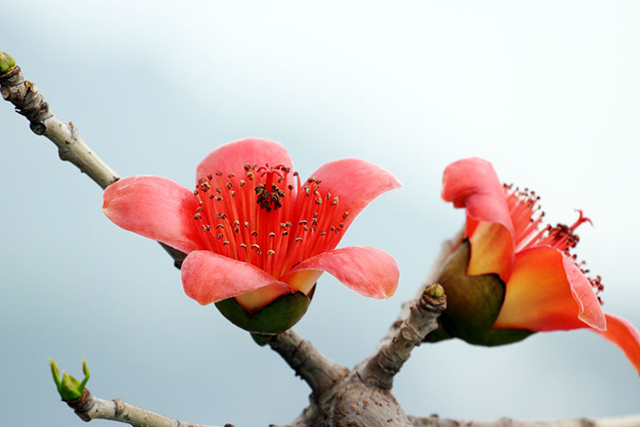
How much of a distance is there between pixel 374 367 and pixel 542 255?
36 centimetres

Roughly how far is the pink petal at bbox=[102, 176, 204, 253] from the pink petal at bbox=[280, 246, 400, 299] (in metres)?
0.19

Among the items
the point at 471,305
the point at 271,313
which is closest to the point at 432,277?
the point at 471,305

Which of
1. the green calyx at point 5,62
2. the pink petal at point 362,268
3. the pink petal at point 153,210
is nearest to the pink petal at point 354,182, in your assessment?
the pink petal at point 362,268

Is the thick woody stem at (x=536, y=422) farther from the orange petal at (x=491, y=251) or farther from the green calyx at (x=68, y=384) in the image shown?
the green calyx at (x=68, y=384)

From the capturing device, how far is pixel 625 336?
1161mm

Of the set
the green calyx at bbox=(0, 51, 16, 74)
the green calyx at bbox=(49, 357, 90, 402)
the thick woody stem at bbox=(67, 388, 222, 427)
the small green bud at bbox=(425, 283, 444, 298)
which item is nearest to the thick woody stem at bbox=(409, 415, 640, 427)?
the small green bud at bbox=(425, 283, 444, 298)

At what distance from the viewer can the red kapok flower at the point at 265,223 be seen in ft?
2.74

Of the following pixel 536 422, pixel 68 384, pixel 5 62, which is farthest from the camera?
pixel 536 422

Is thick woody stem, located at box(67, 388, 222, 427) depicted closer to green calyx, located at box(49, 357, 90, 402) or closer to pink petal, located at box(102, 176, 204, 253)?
green calyx, located at box(49, 357, 90, 402)

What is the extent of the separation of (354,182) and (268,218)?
15 centimetres

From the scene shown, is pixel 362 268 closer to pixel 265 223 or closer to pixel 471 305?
pixel 265 223

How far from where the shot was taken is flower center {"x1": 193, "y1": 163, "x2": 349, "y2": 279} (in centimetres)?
95

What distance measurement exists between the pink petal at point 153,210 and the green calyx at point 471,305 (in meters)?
0.49

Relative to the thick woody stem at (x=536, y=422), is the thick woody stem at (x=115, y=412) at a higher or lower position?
lower
